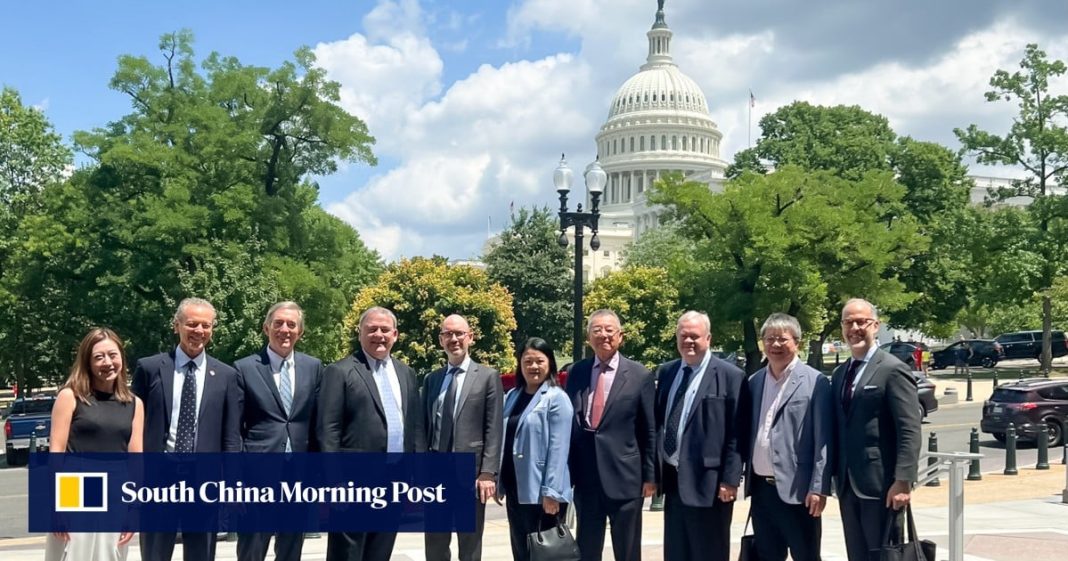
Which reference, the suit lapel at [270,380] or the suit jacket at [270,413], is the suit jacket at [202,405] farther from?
the suit lapel at [270,380]

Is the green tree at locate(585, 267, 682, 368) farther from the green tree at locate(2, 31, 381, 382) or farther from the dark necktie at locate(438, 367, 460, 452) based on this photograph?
the dark necktie at locate(438, 367, 460, 452)

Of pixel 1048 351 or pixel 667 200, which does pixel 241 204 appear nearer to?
pixel 667 200

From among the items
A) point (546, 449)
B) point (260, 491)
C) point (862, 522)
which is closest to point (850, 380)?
point (862, 522)

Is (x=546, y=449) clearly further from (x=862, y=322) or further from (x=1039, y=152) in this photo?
(x=1039, y=152)

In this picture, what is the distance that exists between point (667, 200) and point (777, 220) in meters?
4.38

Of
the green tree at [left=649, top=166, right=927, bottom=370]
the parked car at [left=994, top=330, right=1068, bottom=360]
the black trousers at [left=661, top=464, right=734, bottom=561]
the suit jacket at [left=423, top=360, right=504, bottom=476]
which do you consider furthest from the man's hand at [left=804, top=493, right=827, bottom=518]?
the parked car at [left=994, top=330, right=1068, bottom=360]

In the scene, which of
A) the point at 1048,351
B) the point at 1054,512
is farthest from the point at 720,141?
the point at 1054,512

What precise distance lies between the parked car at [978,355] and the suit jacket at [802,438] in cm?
4455

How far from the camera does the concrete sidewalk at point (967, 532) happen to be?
9672 mm

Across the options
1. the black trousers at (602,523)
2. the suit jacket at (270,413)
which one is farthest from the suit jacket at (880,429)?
the suit jacket at (270,413)

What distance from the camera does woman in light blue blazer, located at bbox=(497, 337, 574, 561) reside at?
6.85 metres

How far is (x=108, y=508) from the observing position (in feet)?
21.0

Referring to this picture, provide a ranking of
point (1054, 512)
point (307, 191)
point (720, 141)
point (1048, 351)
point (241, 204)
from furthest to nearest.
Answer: point (720, 141) → point (1048, 351) → point (307, 191) → point (241, 204) → point (1054, 512)

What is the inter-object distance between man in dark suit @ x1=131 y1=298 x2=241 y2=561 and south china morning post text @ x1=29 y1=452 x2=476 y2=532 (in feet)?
0.30
